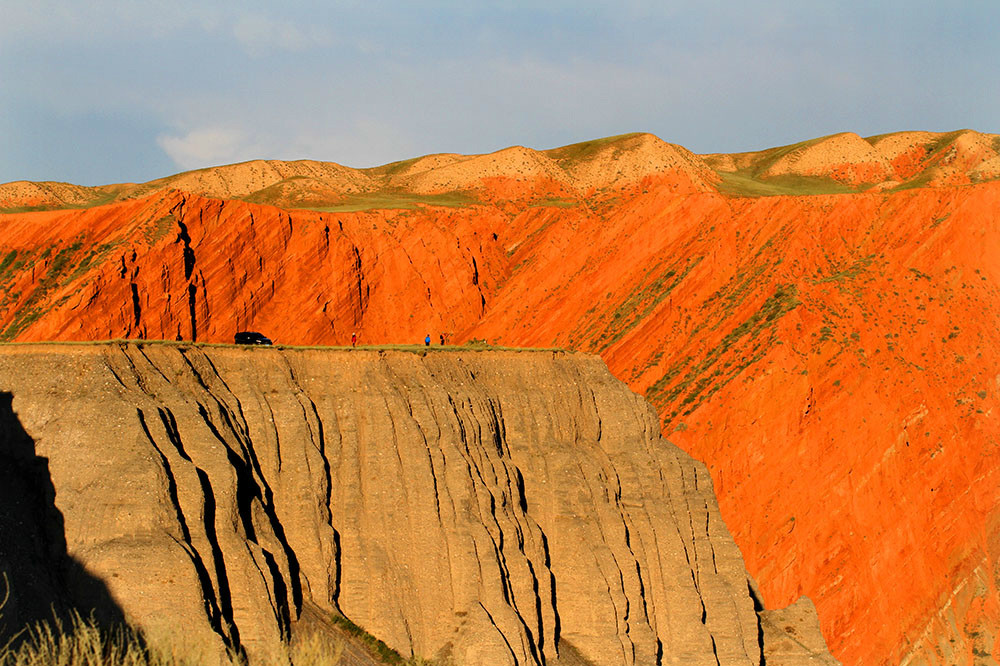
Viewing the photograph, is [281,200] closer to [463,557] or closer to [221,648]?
[463,557]

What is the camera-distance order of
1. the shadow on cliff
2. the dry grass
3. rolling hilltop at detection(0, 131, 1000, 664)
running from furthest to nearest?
rolling hilltop at detection(0, 131, 1000, 664), the shadow on cliff, the dry grass

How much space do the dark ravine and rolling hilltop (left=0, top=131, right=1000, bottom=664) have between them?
7.27m

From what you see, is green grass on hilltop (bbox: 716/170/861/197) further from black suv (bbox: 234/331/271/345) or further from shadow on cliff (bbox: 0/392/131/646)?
shadow on cliff (bbox: 0/392/131/646)

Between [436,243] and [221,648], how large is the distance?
45.7m

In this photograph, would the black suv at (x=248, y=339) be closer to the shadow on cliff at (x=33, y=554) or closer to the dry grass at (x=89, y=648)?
the shadow on cliff at (x=33, y=554)

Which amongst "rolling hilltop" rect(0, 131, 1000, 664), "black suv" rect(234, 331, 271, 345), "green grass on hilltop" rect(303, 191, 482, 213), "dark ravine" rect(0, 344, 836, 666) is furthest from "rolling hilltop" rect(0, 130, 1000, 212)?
"dark ravine" rect(0, 344, 836, 666)

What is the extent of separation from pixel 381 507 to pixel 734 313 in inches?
1206

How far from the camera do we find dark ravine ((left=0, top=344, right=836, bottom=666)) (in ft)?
81.8

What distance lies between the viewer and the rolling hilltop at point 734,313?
45.2 metres

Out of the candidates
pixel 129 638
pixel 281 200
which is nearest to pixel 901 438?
pixel 129 638

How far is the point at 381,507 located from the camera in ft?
100

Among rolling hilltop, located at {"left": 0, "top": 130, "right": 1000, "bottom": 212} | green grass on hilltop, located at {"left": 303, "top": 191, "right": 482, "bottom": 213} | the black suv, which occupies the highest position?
rolling hilltop, located at {"left": 0, "top": 130, "right": 1000, "bottom": 212}

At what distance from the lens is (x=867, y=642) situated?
4328 cm

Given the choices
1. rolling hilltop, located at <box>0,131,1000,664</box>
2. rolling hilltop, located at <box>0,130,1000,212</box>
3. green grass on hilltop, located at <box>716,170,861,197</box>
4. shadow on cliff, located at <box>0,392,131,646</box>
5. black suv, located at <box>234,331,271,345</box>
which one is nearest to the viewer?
shadow on cliff, located at <box>0,392,131,646</box>
